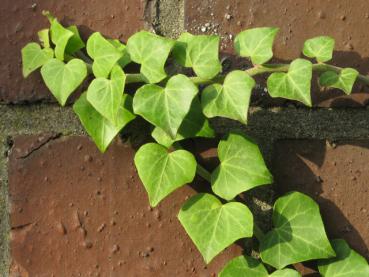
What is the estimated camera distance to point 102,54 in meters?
0.61

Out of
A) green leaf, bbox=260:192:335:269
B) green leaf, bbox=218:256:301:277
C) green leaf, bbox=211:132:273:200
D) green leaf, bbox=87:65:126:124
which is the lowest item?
green leaf, bbox=218:256:301:277

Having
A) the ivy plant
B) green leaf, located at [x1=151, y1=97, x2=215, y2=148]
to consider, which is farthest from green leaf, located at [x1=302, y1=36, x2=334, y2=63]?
green leaf, located at [x1=151, y1=97, x2=215, y2=148]

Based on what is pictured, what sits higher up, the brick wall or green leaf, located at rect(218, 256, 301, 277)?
the brick wall

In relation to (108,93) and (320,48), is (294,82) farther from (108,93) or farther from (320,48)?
(108,93)

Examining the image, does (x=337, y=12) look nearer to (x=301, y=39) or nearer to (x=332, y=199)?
(x=301, y=39)

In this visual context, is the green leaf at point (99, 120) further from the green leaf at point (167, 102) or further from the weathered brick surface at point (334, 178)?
the weathered brick surface at point (334, 178)

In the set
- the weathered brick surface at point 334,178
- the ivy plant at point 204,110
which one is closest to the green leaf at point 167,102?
the ivy plant at point 204,110

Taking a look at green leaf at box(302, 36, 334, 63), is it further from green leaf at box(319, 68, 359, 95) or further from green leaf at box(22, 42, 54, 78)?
green leaf at box(22, 42, 54, 78)

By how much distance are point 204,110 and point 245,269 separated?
0.48 ft

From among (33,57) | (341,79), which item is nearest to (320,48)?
(341,79)

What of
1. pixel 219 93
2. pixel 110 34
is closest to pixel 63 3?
pixel 110 34

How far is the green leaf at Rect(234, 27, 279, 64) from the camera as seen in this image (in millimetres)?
617

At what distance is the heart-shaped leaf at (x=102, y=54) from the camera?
607 mm

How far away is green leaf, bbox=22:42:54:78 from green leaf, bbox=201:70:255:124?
0.14 m
